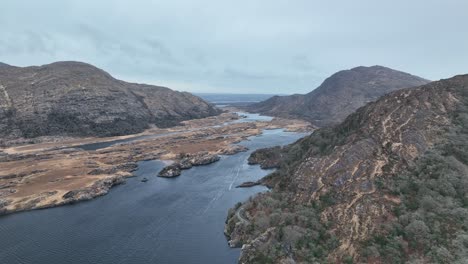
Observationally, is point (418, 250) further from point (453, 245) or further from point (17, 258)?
point (17, 258)

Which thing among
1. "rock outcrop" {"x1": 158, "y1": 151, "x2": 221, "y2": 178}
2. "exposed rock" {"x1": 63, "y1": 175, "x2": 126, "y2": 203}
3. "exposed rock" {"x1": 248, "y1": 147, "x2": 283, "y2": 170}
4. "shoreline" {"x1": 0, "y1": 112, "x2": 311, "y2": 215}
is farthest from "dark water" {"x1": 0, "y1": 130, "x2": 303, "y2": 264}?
"exposed rock" {"x1": 248, "y1": 147, "x2": 283, "y2": 170}

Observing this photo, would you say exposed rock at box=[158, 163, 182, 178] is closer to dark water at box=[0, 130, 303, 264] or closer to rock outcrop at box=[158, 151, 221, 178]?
rock outcrop at box=[158, 151, 221, 178]

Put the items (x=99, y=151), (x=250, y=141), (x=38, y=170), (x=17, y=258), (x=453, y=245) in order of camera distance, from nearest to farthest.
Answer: (x=453, y=245)
(x=17, y=258)
(x=38, y=170)
(x=99, y=151)
(x=250, y=141)

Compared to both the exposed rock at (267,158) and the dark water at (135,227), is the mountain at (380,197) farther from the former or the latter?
the exposed rock at (267,158)

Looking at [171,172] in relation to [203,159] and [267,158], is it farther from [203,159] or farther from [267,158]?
[267,158]

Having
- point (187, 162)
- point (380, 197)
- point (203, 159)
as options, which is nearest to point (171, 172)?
point (187, 162)

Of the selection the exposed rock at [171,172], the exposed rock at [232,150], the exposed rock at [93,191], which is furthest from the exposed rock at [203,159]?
the exposed rock at [93,191]

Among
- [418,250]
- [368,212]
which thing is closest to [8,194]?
[368,212]

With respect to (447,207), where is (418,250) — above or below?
below
